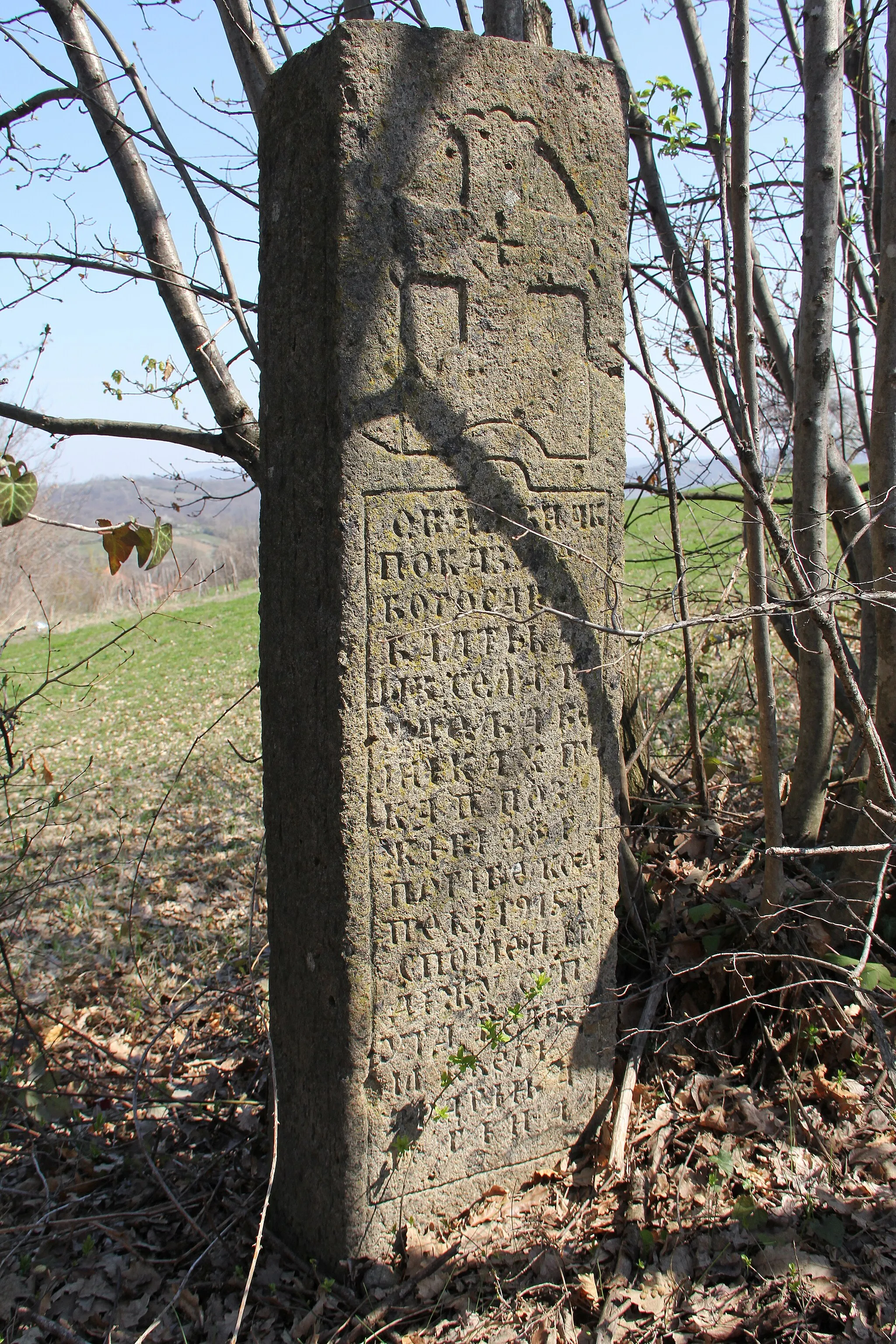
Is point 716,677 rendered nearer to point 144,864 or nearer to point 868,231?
point 868,231

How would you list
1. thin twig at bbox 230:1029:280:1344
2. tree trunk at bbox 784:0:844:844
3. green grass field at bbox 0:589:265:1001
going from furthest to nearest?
1. green grass field at bbox 0:589:265:1001
2. tree trunk at bbox 784:0:844:844
3. thin twig at bbox 230:1029:280:1344

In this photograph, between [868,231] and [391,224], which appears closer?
[391,224]

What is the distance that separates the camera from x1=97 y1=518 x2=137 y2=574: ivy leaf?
2980 millimetres

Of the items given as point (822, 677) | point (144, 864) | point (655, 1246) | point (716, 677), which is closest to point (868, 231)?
point (822, 677)

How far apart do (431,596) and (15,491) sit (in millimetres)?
1505

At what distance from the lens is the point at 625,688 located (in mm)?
3836

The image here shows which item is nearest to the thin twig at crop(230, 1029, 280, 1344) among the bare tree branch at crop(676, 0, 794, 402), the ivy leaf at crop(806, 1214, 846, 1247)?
the ivy leaf at crop(806, 1214, 846, 1247)

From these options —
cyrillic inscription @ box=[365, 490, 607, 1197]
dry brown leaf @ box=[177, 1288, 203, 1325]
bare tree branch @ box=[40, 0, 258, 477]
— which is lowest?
dry brown leaf @ box=[177, 1288, 203, 1325]

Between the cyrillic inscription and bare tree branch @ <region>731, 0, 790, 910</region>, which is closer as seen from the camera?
the cyrillic inscription

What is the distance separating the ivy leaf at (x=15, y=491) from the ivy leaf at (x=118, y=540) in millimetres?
225

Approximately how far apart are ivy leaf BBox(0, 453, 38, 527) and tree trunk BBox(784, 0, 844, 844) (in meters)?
2.48

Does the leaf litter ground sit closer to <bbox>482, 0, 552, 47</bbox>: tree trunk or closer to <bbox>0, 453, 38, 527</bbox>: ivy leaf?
<bbox>0, 453, 38, 527</bbox>: ivy leaf

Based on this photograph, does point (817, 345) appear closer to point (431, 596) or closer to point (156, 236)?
point (431, 596)

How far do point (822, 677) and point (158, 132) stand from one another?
3288mm
